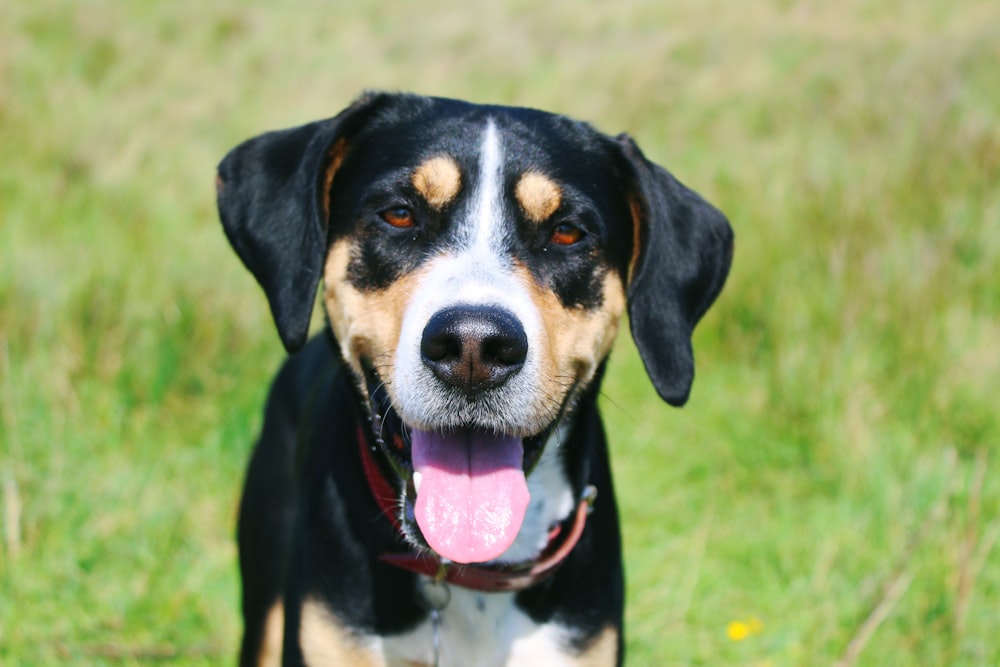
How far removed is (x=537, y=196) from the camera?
265cm

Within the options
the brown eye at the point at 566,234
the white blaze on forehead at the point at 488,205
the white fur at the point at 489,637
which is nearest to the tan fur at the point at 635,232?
the brown eye at the point at 566,234

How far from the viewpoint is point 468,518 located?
240 cm

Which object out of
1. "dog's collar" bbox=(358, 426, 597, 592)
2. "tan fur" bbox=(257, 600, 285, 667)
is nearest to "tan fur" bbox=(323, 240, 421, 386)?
"dog's collar" bbox=(358, 426, 597, 592)

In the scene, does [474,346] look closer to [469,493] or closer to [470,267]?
[470,267]

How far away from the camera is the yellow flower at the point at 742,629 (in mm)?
3703

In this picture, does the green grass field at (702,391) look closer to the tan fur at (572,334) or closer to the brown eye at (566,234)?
the tan fur at (572,334)

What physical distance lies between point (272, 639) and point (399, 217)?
4.56 feet

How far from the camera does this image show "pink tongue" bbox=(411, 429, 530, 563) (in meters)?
2.38

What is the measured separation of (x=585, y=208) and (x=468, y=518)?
2.77ft

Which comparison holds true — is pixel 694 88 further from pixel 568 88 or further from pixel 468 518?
pixel 468 518

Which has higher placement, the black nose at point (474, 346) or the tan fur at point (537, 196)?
the tan fur at point (537, 196)

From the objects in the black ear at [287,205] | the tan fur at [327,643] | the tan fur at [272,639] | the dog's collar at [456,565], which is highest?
the black ear at [287,205]

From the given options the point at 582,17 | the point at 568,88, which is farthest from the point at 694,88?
the point at 582,17

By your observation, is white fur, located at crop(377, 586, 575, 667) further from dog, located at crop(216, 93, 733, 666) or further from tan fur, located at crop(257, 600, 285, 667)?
tan fur, located at crop(257, 600, 285, 667)
